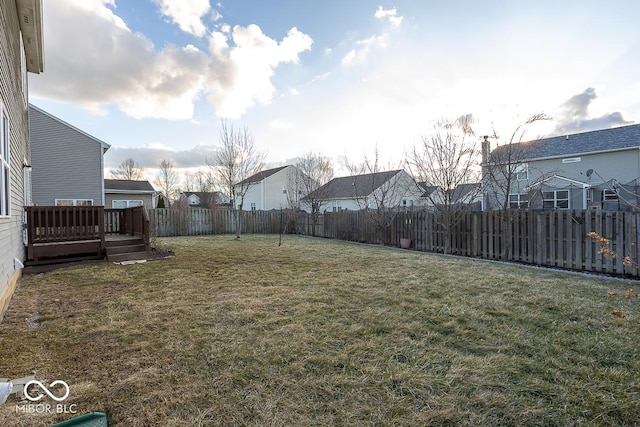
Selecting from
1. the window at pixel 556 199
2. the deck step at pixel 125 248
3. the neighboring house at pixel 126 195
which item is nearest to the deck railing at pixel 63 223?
the deck step at pixel 125 248

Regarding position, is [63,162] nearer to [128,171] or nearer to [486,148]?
[486,148]

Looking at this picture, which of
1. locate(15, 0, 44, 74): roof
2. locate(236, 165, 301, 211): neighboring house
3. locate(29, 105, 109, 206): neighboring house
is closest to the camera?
locate(15, 0, 44, 74): roof

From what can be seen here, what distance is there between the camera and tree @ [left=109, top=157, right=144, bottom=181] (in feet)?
134

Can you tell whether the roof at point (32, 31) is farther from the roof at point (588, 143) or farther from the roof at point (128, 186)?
the roof at point (588, 143)

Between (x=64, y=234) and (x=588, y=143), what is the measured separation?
77.3ft

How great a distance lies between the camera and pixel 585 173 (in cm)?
1686

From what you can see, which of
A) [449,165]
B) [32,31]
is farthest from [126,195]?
[449,165]

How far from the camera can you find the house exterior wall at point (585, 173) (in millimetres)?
16031

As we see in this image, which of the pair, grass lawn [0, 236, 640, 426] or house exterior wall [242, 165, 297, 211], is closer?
grass lawn [0, 236, 640, 426]

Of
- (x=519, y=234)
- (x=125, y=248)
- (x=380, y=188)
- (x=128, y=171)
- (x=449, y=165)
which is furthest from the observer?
(x=128, y=171)

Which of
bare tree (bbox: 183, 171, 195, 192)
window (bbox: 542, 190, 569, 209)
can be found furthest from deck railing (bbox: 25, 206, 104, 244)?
bare tree (bbox: 183, 171, 195, 192)

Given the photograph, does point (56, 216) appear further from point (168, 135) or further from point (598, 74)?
point (598, 74)

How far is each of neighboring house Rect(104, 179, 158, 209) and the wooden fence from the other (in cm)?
1668

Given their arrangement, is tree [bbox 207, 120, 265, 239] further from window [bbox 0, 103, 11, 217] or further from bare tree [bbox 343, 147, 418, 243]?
window [bbox 0, 103, 11, 217]
